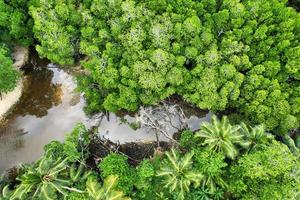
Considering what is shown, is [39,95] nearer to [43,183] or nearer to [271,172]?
[43,183]

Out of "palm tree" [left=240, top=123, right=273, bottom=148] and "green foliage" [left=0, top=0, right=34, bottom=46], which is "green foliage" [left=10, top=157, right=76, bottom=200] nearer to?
"palm tree" [left=240, top=123, right=273, bottom=148]

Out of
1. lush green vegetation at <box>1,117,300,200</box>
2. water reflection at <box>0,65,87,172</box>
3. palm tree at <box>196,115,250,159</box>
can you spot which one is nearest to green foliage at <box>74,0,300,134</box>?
lush green vegetation at <box>1,117,300,200</box>

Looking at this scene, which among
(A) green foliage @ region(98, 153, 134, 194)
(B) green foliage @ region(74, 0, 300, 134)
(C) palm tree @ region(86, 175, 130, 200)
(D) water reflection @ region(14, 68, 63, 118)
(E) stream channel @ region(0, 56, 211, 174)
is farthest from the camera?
(D) water reflection @ region(14, 68, 63, 118)

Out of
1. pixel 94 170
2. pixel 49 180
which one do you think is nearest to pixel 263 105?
pixel 94 170

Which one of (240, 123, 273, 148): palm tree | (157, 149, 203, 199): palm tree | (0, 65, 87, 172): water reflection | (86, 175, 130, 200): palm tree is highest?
(240, 123, 273, 148): palm tree

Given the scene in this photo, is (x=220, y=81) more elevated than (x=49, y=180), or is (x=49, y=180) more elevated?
(x=220, y=81)

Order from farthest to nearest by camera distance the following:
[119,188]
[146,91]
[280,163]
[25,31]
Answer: [25,31] → [146,91] → [119,188] → [280,163]

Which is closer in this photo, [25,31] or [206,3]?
[206,3]

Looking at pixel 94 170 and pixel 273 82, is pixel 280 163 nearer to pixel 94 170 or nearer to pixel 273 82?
pixel 273 82
